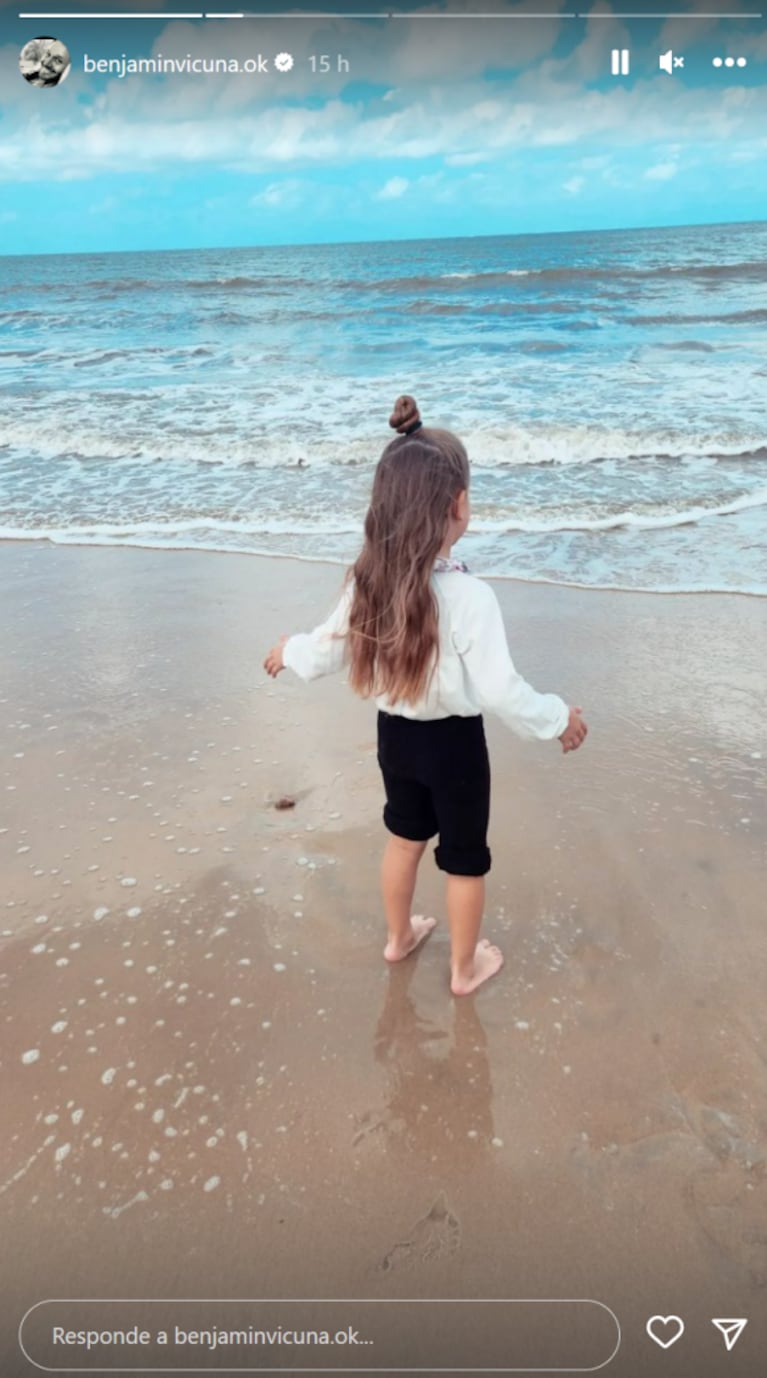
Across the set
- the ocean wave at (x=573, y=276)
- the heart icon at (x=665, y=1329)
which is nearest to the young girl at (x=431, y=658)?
the heart icon at (x=665, y=1329)

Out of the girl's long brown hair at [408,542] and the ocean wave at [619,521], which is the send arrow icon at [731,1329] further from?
the ocean wave at [619,521]

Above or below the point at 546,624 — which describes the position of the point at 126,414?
above

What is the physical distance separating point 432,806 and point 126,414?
9601 mm

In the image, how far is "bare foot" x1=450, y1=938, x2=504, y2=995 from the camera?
7.55 feet

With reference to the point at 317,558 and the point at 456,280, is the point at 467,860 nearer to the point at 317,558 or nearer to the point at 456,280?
the point at 317,558

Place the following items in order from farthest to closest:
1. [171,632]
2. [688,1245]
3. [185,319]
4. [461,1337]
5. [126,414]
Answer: [185,319] < [126,414] < [171,632] < [688,1245] < [461,1337]

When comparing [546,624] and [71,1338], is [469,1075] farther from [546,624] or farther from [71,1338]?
[546,624]

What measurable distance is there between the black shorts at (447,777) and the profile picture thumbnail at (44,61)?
4.77 meters

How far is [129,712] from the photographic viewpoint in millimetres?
3740

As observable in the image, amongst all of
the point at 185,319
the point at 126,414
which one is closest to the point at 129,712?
the point at 126,414

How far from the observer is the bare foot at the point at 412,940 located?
7.93ft

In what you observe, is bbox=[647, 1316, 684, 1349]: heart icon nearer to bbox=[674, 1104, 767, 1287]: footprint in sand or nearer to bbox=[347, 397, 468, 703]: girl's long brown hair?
bbox=[674, 1104, 767, 1287]: footprint in sand

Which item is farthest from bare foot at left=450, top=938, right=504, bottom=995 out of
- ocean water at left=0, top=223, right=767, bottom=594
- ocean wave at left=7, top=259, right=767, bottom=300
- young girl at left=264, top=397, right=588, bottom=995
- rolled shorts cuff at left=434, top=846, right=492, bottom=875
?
ocean wave at left=7, top=259, right=767, bottom=300

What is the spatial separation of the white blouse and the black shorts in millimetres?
82
